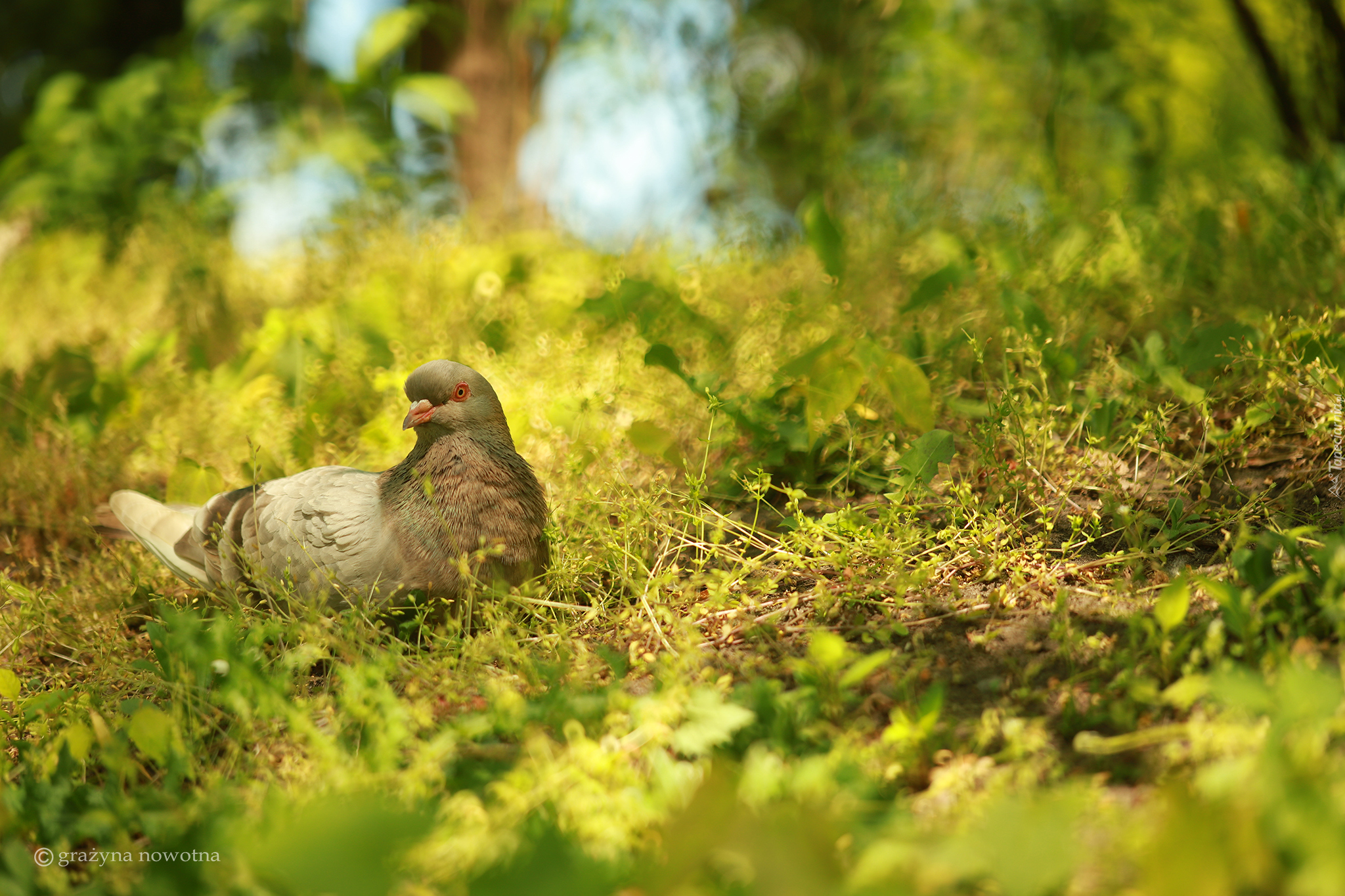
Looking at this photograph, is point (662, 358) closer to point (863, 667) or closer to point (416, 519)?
point (416, 519)

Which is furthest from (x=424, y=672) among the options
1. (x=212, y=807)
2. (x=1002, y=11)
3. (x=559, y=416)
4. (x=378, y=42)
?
(x=1002, y=11)

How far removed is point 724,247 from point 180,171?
16.6 ft

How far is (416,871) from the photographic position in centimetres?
149

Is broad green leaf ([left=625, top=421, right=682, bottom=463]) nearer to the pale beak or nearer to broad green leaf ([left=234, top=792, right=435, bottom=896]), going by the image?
the pale beak

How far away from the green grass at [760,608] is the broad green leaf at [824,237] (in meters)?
0.15

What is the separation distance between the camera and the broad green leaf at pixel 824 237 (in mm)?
3287

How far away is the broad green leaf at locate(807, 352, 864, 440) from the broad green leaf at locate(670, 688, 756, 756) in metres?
1.09

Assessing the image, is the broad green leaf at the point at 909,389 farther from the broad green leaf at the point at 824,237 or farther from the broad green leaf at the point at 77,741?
the broad green leaf at the point at 77,741

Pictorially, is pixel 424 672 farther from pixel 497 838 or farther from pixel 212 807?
pixel 497 838

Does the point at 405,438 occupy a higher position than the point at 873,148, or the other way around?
the point at 873,148

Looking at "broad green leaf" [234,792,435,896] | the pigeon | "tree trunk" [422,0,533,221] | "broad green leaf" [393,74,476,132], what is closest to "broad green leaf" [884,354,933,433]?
the pigeon

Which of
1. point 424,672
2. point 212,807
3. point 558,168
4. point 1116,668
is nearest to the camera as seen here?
point 212,807

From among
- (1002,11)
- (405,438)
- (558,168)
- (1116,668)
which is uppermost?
(1002,11)

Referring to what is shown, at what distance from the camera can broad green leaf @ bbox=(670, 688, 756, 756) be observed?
1.68m
